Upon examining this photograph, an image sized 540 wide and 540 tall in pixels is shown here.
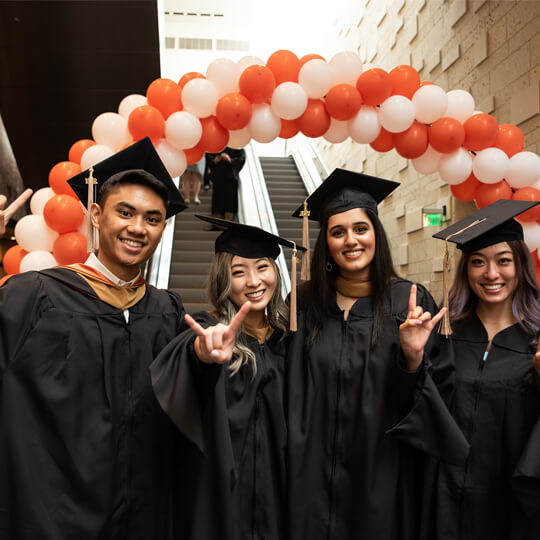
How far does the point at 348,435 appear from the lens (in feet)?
7.34

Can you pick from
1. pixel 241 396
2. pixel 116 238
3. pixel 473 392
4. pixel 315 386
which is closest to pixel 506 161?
pixel 473 392

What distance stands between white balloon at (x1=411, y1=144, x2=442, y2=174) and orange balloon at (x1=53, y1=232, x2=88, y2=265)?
298 centimetres

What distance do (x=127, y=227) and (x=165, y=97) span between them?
7.79 ft

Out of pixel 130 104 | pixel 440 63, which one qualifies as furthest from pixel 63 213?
pixel 440 63

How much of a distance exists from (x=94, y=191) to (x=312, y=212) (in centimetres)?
116

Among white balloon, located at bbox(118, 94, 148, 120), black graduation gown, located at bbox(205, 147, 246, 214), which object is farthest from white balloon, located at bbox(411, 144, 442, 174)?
black graduation gown, located at bbox(205, 147, 246, 214)

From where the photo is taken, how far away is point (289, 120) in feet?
14.0

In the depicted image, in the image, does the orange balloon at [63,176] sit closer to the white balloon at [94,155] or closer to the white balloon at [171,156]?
the white balloon at [94,155]

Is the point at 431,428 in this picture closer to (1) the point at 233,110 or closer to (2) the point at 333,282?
(2) the point at 333,282

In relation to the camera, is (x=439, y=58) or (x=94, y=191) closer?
(x=94, y=191)

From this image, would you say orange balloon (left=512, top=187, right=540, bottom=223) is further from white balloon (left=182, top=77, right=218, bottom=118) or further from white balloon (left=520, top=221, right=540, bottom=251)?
white balloon (left=182, top=77, right=218, bottom=118)

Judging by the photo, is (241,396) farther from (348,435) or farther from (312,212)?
(312,212)

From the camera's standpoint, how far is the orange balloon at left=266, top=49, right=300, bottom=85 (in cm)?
409

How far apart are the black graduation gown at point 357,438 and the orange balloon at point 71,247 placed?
91.8 inches
